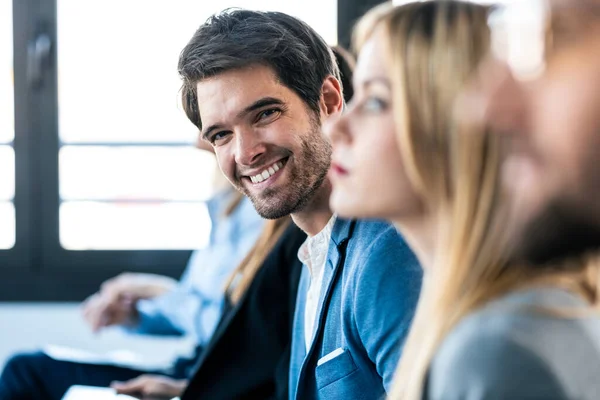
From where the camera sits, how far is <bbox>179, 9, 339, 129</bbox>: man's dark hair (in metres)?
1.53

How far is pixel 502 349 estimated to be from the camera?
66 centimetres

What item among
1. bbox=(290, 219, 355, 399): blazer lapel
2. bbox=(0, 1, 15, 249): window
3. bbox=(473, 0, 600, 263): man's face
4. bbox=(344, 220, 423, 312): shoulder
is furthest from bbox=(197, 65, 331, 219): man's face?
bbox=(0, 1, 15, 249): window

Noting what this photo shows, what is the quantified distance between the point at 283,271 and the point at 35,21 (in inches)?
64.1

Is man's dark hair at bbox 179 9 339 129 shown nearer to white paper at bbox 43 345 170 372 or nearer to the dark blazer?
the dark blazer

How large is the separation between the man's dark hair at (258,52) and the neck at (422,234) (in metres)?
0.74

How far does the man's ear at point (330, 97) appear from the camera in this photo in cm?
165

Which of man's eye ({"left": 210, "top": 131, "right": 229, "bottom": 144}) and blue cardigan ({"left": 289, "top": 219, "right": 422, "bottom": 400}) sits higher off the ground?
man's eye ({"left": 210, "top": 131, "right": 229, "bottom": 144})

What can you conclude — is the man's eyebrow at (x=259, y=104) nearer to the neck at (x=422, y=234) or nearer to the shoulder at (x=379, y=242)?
the shoulder at (x=379, y=242)

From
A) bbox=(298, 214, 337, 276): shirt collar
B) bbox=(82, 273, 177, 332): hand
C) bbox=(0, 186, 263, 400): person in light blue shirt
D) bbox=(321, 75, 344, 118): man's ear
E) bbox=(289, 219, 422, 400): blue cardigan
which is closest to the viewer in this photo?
bbox=(289, 219, 422, 400): blue cardigan

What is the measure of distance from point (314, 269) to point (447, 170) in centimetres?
82

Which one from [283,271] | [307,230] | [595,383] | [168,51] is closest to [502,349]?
[595,383]

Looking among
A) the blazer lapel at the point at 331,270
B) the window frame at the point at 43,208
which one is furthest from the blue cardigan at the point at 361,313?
the window frame at the point at 43,208

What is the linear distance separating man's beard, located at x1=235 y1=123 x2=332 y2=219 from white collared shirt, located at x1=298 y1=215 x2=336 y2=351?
0.07 metres

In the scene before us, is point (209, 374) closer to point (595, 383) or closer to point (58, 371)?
point (58, 371)
